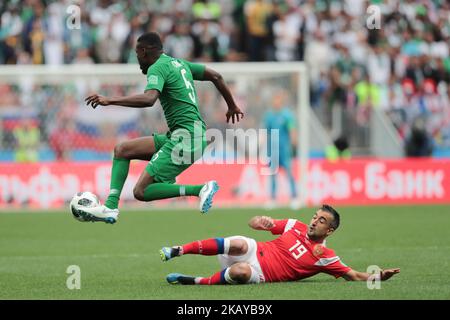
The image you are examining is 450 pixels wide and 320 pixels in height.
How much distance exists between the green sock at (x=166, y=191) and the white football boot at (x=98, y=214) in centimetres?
48

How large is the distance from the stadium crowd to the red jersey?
15.6 m

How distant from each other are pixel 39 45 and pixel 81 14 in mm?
1567

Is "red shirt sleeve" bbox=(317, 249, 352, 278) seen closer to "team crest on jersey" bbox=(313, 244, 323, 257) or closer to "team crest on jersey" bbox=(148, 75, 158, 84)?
"team crest on jersey" bbox=(313, 244, 323, 257)

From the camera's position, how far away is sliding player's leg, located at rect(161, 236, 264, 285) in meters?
10.1

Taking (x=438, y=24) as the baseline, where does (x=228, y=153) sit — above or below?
below

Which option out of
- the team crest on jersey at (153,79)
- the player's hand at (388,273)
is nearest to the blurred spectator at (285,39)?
the team crest on jersey at (153,79)

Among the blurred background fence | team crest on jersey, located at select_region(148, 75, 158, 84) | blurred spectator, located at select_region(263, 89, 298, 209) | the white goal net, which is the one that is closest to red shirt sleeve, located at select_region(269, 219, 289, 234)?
team crest on jersey, located at select_region(148, 75, 158, 84)

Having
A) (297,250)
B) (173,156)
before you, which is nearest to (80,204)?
(173,156)

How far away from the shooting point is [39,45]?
25.4 metres

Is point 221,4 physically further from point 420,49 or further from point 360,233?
point 360,233

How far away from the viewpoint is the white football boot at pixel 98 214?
1097 centimetres

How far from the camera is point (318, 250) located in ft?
33.2

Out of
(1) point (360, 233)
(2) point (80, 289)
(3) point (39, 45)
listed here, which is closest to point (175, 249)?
(2) point (80, 289)

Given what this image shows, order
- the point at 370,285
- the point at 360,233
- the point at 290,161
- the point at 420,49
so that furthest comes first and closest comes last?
the point at 420,49 < the point at 290,161 < the point at 360,233 < the point at 370,285
